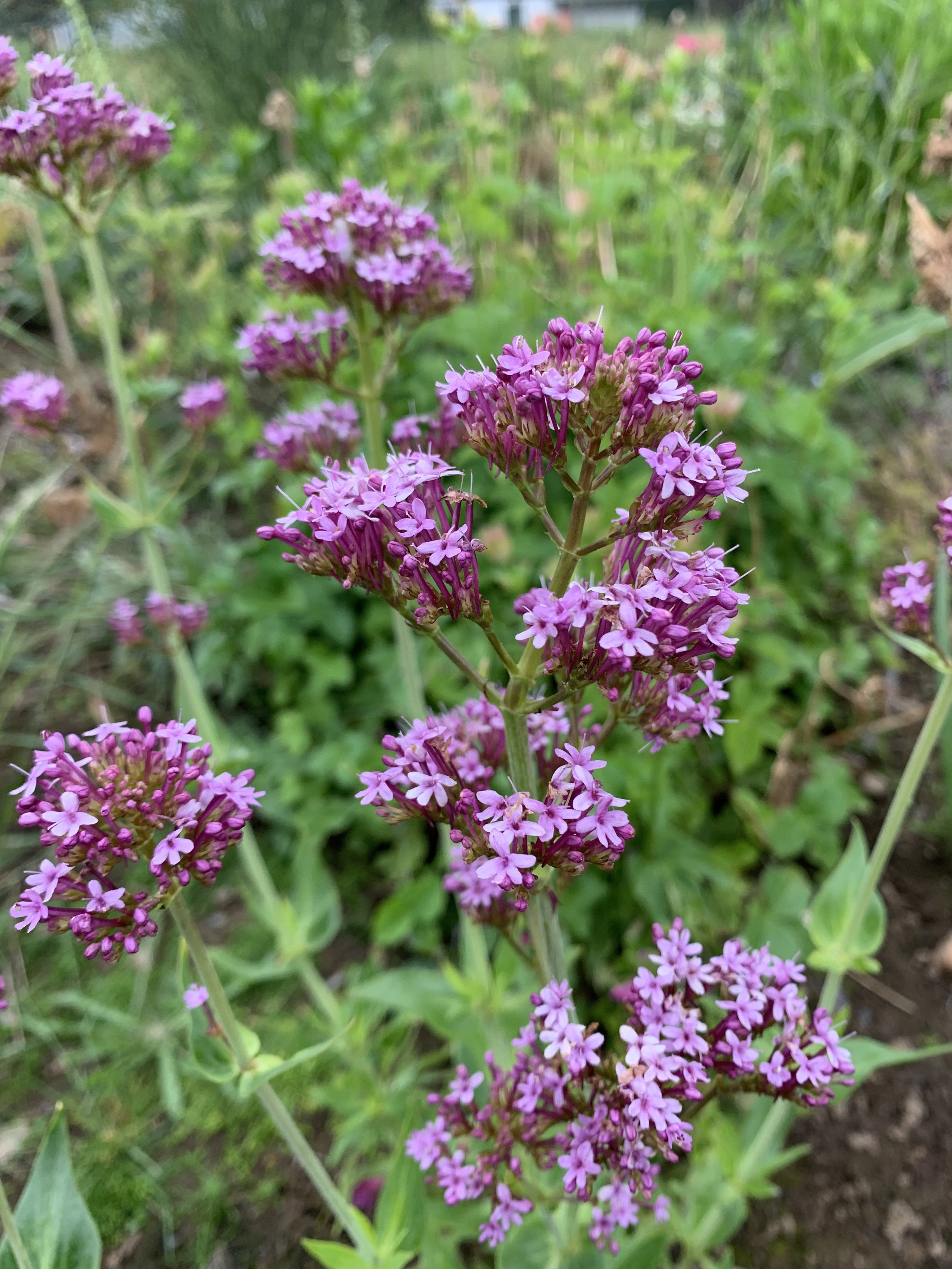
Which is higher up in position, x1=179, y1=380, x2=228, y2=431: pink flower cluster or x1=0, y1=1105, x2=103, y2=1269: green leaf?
x1=179, y1=380, x2=228, y2=431: pink flower cluster

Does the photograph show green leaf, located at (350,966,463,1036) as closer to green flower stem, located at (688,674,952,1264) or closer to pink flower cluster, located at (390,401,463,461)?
green flower stem, located at (688,674,952,1264)

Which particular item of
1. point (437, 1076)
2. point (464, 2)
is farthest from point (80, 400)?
point (437, 1076)

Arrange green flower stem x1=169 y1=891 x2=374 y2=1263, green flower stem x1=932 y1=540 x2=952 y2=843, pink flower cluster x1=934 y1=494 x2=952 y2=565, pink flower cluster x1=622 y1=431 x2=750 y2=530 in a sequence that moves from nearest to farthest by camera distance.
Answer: pink flower cluster x1=622 y1=431 x2=750 y2=530
green flower stem x1=169 y1=891 x2=374 y2=1263
pink flower cluster x1=934 y1=494 x2=952 y2=565
green flower stem x1=932 y1=540 x2=952 y2=843

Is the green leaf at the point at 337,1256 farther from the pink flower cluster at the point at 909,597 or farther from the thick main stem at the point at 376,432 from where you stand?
the pink flower cluster at the point at 909,597

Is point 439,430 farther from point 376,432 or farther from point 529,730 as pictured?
point 529,730

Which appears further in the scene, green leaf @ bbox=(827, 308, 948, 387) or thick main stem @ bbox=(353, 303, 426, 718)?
green leaf @ bbox=(827, 308, 948, 387)

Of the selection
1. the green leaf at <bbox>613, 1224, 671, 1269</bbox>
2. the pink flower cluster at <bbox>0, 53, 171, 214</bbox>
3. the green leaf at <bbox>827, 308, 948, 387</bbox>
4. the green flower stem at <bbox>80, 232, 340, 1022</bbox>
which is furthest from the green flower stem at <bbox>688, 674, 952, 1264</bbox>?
the pink flower cluster at <bbox>0, 53, 171, 214</bbox>

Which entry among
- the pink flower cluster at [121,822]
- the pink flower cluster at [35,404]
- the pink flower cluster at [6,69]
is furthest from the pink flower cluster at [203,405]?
the pink flower cluster at [121,822]
